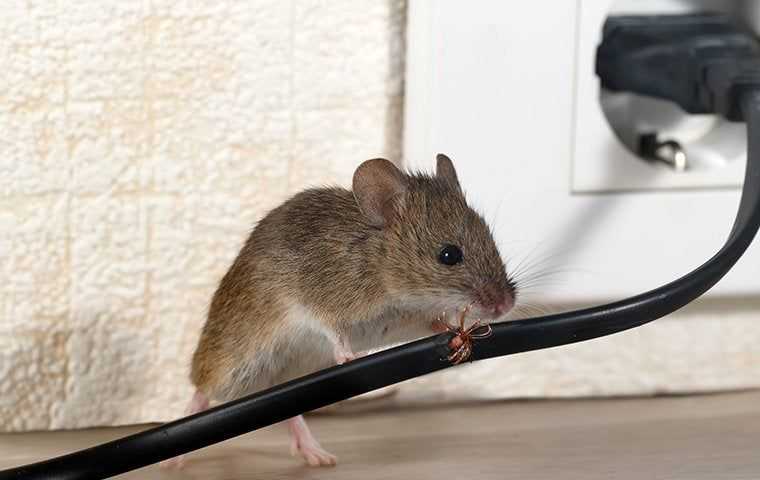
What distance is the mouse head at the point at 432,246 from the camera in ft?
1.77

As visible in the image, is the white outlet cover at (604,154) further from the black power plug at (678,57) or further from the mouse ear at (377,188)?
the mouse ear at (377,188)

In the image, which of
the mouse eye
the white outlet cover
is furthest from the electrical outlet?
the mouse eye

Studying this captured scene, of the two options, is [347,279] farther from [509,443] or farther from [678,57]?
[678,57]

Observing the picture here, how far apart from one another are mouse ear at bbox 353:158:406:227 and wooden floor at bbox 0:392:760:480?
0.13 metres

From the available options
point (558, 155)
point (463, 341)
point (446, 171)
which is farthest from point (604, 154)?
point (463, 341)

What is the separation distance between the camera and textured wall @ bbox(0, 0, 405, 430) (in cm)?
62

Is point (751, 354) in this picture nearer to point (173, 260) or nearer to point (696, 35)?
point (696, 35)

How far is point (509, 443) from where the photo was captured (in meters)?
0.61

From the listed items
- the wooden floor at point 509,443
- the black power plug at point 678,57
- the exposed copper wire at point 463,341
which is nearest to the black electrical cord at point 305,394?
the exposed copper wire at point 463,341

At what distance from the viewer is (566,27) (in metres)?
0.63

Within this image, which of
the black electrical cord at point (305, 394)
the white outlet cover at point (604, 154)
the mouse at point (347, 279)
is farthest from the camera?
the white outlet cover at point (604, 154)

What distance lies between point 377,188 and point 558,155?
16cm

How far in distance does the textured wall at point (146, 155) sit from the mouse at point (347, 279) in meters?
0.10

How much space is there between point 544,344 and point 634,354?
0.29 meters
